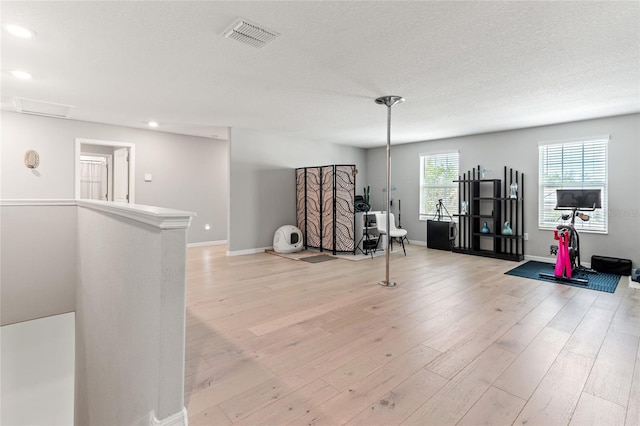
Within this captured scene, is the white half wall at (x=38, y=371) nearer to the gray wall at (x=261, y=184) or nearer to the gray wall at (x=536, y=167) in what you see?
the gray wall at (x=261, y=184)

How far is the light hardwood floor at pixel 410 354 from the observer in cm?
165

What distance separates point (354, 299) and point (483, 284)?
1.86 m

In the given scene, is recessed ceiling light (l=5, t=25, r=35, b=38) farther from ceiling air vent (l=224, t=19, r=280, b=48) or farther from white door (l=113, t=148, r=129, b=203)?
white door (l=113, t=148, r=129, b=203)

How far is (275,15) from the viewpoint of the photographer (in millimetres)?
2236

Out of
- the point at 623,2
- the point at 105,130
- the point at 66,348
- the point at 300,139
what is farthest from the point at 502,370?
the point at 105,130

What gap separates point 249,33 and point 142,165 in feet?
15.6

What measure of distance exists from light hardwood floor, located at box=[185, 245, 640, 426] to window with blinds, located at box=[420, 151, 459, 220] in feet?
10.2

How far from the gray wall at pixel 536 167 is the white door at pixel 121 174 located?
5.78 metres

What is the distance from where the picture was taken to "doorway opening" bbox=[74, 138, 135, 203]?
5645 millimetres

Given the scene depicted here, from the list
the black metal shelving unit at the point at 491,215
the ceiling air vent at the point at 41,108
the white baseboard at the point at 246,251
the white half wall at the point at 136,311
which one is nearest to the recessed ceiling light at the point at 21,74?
the ceiling air vent at the point at 41,108

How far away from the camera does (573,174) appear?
17.4 ft

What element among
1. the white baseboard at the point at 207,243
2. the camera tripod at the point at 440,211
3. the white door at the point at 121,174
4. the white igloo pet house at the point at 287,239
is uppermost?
the white door at the point at 121,174

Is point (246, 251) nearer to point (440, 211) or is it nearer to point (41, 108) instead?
point (41, 108)

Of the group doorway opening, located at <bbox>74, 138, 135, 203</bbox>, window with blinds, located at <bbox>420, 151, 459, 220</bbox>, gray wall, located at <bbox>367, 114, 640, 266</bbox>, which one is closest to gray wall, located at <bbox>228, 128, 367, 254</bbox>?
doorway opening, located at <bbox>74, 138, 135, 203</bbox>
